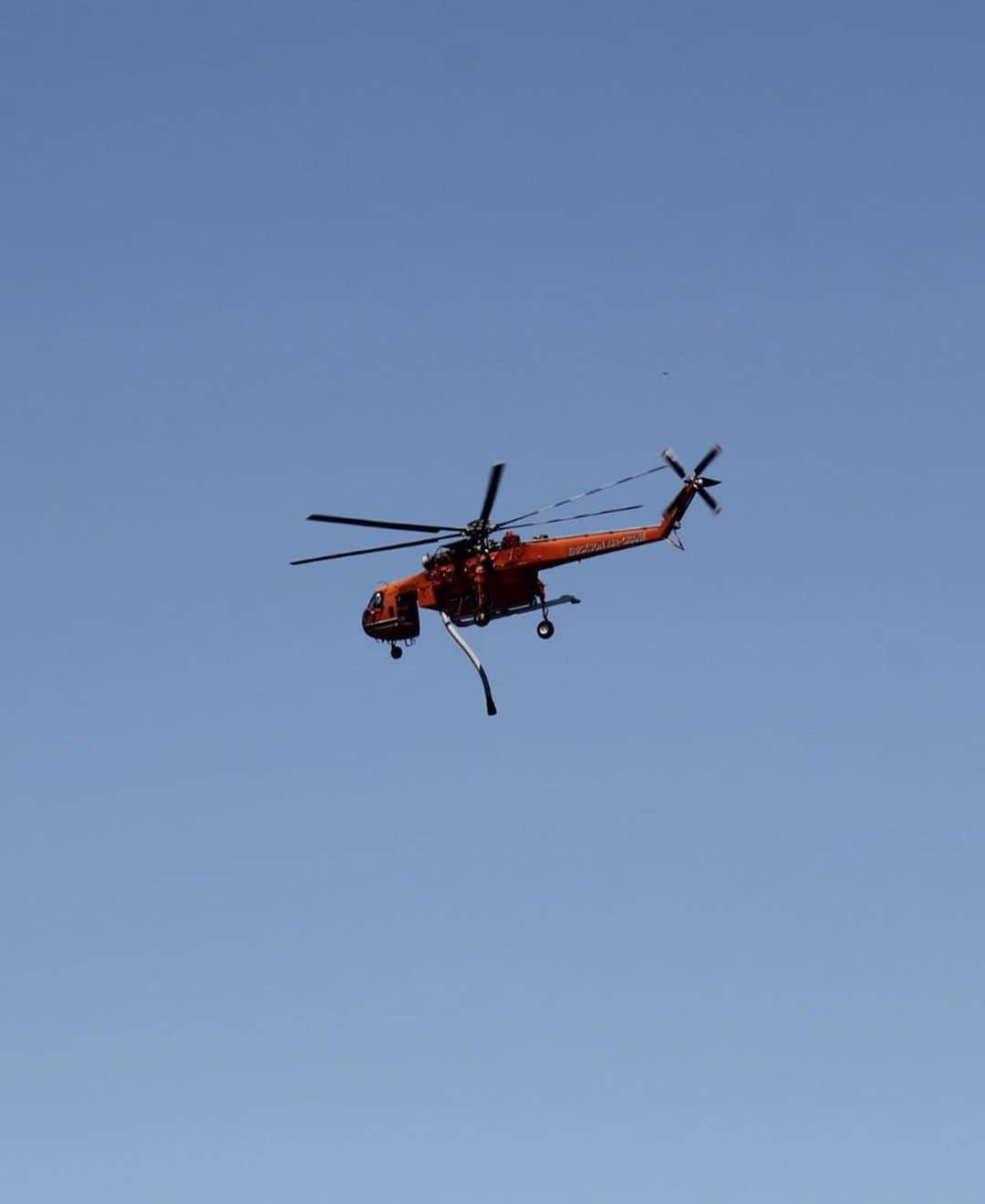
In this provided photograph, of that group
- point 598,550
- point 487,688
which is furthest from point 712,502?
point 487,688

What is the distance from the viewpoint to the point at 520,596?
387 ft

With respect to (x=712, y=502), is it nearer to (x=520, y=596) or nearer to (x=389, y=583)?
(x=520, y=596)

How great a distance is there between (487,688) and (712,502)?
14929mm

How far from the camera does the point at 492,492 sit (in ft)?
382

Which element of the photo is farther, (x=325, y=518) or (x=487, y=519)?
(x=487, y=519)

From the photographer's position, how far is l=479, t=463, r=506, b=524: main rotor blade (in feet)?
375

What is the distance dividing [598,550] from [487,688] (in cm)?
907

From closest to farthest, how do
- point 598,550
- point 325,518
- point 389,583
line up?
point 325,518, point 598,550, point 389,583

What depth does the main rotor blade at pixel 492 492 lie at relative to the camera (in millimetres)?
114375

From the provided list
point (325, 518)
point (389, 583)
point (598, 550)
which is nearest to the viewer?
point (325, 518)

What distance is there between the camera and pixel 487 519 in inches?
4692

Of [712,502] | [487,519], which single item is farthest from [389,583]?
[712,502]

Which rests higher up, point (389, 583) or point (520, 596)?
point (389, 583)

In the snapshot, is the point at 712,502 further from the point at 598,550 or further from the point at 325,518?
the point at 325,518
